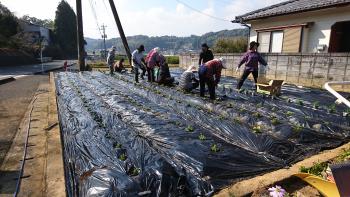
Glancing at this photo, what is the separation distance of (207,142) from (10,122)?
603cm

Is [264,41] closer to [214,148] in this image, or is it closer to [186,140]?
[186,140]

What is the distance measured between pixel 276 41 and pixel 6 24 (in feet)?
123

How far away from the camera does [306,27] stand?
11.7 metres

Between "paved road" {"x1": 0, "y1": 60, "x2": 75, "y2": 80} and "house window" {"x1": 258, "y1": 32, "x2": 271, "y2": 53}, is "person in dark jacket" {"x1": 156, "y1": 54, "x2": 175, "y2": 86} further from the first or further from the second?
"paved road" {"x1": 0, "y1": 60, "x2": 75, "y2": 80}

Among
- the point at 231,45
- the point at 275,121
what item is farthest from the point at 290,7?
the point at 275,121

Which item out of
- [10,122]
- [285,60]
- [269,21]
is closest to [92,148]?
[10,122]

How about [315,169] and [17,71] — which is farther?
[17,71]

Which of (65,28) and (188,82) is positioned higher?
(65,28)

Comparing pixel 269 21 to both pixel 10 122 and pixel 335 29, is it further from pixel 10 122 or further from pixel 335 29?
pixel 10 122

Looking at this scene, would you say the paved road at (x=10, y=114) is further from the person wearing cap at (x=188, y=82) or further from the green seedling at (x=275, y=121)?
the green seedling at (x=275, y=121)

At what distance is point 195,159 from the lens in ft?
12.3

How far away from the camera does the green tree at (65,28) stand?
2474 inches

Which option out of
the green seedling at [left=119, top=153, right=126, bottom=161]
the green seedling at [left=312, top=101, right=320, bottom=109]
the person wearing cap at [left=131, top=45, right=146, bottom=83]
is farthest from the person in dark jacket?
the green seedling at [left=119, top=153, right=126, bottom=161]

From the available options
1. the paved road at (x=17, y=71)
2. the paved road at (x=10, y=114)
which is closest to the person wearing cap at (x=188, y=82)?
the paved road at (x=10, y=114)
